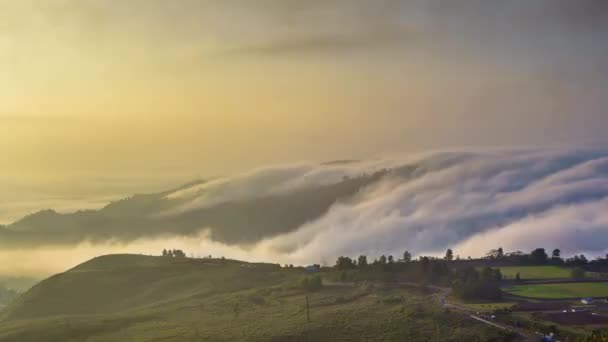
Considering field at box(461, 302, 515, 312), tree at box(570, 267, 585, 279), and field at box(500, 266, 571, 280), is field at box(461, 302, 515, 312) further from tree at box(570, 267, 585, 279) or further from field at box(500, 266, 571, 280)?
tree at box(570, 267, 585, 279)

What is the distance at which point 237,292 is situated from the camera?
170750 mm

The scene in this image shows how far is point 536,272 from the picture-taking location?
169 m

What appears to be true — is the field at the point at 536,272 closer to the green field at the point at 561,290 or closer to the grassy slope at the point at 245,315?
the green field at the point at 561,290

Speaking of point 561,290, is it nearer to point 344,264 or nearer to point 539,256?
point 539,256

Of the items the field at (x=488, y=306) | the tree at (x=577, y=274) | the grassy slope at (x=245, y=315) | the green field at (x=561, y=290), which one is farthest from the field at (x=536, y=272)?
the grassy slope at (x=245, y=315)

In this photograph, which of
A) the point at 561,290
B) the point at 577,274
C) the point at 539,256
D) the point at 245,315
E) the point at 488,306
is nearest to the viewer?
the point at 488,306

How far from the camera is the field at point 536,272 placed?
162 metres

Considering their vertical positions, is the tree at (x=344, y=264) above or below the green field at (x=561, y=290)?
above

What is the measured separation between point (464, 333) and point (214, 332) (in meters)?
44.5

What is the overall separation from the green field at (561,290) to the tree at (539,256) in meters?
36.5

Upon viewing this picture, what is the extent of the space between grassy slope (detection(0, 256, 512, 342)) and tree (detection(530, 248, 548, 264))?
192ft

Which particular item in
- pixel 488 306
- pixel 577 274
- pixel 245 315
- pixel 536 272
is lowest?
pixel 488 306

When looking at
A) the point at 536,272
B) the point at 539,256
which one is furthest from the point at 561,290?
the point at 539,256

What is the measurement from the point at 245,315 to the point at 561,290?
68151 mm
